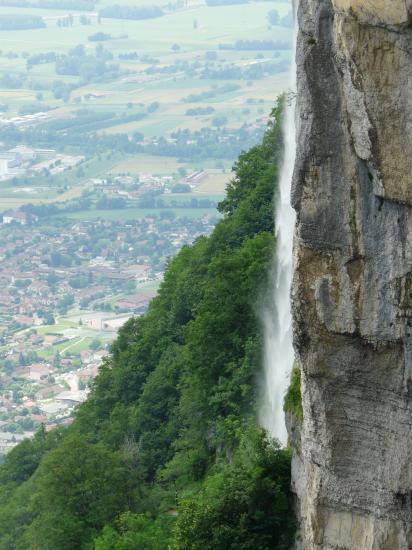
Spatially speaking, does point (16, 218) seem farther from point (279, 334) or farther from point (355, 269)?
point (355, 269)

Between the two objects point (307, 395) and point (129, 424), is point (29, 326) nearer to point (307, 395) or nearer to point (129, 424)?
point (129, 424)

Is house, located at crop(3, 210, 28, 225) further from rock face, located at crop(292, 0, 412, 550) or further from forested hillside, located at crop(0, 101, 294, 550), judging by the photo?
rock face, located at crop(292, 0, 412, 550)

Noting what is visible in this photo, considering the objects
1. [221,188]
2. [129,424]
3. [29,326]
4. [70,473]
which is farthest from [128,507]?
[221,188]

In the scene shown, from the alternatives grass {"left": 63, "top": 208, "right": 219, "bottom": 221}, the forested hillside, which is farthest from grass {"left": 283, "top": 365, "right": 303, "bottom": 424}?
grass {"left": 63, "top": 208, "right": 219, "bottom": 221}

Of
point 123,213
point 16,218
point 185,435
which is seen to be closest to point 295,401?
point 185,435

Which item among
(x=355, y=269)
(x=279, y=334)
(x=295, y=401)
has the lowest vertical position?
(x=279, y=334)

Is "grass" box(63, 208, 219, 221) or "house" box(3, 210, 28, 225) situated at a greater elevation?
"grass" box(63, 208, 219, 221)
